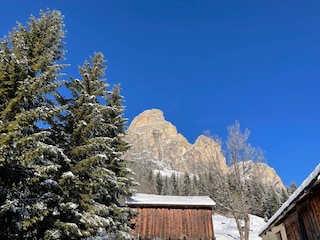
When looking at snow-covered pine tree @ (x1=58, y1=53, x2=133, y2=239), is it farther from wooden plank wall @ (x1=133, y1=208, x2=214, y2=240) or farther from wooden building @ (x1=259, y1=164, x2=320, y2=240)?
wooden building @ (x1=259, y1=164, x2=320, y2=240)

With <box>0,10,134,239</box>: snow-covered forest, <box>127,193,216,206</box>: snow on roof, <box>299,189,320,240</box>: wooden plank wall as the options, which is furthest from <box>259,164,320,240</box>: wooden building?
<box>127,193,216,206</box>: snow on roof

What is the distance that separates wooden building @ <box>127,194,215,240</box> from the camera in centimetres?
2314

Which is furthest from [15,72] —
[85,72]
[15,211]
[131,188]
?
[131,188]

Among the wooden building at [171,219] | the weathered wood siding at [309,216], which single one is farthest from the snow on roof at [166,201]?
the weathered wood siding at [309,216]

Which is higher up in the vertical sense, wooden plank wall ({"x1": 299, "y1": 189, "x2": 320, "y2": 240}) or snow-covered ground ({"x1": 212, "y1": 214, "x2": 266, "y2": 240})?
snow-covered ground ({"x1": 212, "y1": 214, "x2": 266, "y2": 240})

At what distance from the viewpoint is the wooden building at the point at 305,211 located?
8.18m

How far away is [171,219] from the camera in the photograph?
23703 millimetres

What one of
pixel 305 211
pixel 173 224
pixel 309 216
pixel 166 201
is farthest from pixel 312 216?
pixel 166 201

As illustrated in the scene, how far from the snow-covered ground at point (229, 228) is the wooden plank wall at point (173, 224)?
738cm

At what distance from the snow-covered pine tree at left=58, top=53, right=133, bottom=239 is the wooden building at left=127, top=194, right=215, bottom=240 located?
608cm

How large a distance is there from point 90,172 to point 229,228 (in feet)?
96.6

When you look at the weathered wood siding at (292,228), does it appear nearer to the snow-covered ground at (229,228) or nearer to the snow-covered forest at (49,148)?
the snow-covered forest at (49,148)

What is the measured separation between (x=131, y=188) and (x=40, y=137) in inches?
412

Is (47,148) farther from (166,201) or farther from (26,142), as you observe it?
(166,201)
